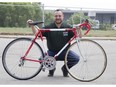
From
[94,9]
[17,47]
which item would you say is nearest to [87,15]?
[94,9]

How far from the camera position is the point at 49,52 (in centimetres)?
562

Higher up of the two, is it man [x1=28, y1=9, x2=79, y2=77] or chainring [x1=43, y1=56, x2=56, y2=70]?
man [x1=28, y1=9, x2=79, y2=77]

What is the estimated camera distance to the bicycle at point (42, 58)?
5430mm

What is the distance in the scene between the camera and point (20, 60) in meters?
5.59

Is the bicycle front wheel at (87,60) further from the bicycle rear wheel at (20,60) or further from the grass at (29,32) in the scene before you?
the grass at (29,32)

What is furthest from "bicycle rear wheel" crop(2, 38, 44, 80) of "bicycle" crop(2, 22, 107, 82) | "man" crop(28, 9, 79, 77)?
"man" crop(28, 9, 79, 77)

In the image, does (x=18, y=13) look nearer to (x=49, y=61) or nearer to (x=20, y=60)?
(x=20, y=60)

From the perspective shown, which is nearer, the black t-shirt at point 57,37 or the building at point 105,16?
the black t-shirt at point 57,37

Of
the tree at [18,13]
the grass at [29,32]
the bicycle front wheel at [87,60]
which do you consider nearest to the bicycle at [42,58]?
the bicycle front wheel at [87,60]

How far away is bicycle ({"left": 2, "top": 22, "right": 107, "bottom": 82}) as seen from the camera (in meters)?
5.43

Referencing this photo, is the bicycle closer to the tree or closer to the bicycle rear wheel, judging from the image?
the bicycle rear wheel

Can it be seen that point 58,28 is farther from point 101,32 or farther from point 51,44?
point 101,32

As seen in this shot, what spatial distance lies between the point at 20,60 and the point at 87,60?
3.88 ft

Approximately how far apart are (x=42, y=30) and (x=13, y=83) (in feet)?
3.36
